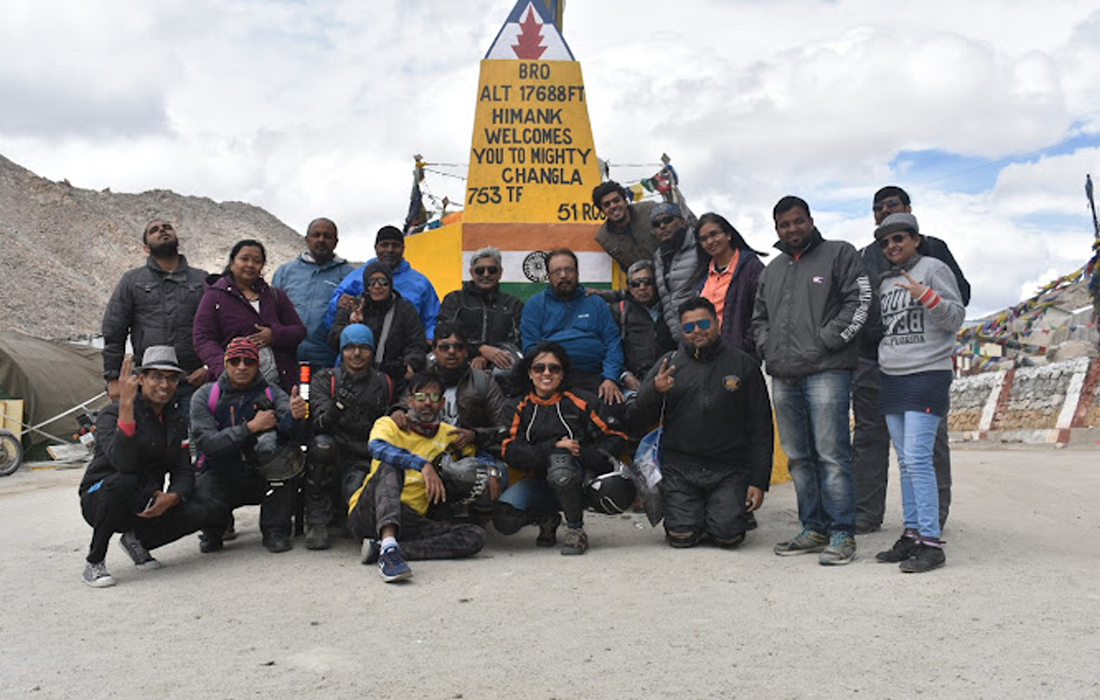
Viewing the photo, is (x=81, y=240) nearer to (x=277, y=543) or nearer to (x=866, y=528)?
(x=277, y=543)

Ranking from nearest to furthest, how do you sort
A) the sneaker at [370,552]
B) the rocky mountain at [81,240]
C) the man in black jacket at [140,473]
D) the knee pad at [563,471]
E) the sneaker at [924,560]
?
the sneaker at [924,560] < the man in black jacket at [140,473] < the sneaker at [370,552] < the knee pad at [563,471] < the rocky mountain at [81,240]

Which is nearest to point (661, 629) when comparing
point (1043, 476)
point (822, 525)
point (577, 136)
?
point (822, 525)

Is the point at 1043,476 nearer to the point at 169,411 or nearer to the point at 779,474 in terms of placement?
the point at 779,474

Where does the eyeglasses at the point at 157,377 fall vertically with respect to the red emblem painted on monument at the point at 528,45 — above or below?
below

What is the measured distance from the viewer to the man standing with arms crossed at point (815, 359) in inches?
199

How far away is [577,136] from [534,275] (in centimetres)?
164

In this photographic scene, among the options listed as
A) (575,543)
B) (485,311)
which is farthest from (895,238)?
(485,311)

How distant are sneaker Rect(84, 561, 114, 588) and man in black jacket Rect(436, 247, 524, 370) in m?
2.68

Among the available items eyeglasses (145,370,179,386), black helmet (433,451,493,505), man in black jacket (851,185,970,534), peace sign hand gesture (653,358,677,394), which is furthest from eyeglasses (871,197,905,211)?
eyeglasses (145,370,179,386)

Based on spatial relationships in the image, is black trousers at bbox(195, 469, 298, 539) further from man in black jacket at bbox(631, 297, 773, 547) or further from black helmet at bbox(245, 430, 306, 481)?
man in black jacket at bbox(631, 297, 773, 547)

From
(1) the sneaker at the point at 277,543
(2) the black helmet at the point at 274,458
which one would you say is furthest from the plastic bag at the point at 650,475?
(1) the sneaker at the point at 277,543

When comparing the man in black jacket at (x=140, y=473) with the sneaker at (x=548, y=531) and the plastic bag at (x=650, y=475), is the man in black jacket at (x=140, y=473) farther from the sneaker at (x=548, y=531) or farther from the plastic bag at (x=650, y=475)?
the plastic bag at (x=650, y=475)

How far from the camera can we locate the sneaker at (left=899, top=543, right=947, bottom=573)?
4613 mm

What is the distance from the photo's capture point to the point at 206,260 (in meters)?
61.1
